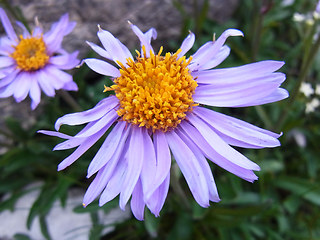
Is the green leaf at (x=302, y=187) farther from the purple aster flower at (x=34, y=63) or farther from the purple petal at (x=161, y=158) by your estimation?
the purple aster flower at (x=34, y=63)

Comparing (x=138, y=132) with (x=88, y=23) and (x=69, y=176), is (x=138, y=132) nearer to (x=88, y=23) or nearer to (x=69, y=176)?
(x=69, y=176)

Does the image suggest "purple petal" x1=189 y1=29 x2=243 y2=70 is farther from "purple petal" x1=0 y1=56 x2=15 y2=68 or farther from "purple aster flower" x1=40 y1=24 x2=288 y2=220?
"purple petal" x1=0 y1=56 x2=15 y2=68

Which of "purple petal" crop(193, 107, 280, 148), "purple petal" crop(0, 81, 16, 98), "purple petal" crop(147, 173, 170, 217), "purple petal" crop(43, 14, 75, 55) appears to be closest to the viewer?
"purple petal" crop(147, 173, 170, 217)

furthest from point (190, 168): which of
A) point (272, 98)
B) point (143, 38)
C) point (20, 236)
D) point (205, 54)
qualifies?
point (20, 236)

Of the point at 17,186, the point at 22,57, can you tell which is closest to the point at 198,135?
the point at 22,57

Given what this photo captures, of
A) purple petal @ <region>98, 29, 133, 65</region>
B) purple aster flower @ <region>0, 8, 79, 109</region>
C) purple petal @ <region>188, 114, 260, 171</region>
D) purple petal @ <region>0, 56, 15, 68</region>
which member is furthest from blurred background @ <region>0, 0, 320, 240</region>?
purple petal @ <region>188, 114, 260, 171</region>

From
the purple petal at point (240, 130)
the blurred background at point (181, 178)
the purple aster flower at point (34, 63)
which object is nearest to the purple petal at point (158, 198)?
the purple petal at point (240, 130)
